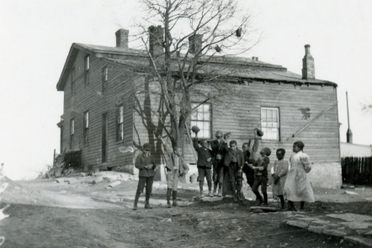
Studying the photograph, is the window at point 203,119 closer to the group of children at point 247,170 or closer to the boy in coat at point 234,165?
the group of children at point 247,170

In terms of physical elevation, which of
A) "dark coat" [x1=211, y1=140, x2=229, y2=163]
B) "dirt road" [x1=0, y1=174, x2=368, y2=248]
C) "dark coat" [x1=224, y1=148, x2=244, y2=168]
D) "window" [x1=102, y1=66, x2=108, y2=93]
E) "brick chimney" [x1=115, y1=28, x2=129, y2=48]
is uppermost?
"brick chimney" [x1=115, y1=28, x2=129, y2=48]

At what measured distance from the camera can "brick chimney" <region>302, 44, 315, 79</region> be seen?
24500 millimetres

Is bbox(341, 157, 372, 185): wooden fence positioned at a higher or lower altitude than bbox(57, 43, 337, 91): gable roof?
lower

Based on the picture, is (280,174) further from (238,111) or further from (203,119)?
(238,111)

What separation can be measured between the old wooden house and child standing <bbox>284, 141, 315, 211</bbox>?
10501mm

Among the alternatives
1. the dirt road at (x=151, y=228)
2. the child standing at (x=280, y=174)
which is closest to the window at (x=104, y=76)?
the dirt road at (x=151, y=228)

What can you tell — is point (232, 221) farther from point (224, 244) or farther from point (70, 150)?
point (70, 150)

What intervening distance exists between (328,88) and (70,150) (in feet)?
48.6

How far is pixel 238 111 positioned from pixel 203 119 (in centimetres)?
199

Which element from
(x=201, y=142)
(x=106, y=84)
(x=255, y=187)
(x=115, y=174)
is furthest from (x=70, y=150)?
(x=255, y=187)

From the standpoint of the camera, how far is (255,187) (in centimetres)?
1141

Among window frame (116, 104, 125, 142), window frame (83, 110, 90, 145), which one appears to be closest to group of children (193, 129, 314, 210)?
window frame (116, 104, 125, 142)

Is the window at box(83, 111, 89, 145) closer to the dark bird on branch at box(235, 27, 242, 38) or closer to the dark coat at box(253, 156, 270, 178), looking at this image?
the dark bird on branch at box(235, 27, 242, 38)

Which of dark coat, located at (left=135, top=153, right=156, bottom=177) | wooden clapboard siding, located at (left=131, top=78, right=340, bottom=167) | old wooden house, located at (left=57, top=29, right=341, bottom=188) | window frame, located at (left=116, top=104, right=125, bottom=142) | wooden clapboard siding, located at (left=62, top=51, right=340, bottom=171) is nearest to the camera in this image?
dark coat, located at (left=135, top=153, right=156, bottom=177)
